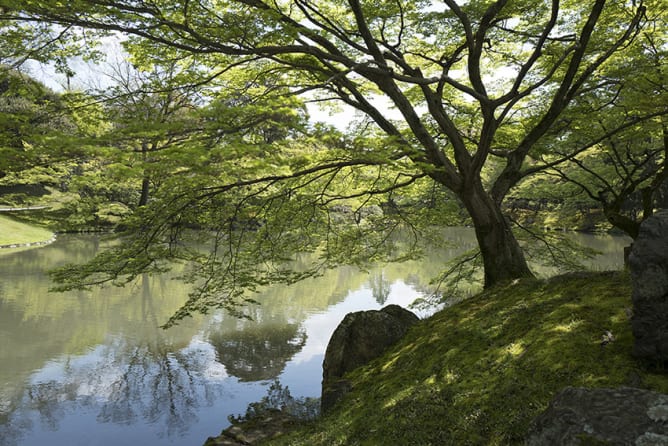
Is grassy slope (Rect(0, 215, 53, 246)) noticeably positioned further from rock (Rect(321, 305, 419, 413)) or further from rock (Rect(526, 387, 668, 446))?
rock (Rect(526, 387, 668, 446))

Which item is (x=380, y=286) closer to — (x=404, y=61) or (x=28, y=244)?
(x=404, y=61)

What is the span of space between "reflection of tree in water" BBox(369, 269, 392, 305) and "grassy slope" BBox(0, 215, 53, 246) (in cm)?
1589

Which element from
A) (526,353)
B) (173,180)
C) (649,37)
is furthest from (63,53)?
(649,37)

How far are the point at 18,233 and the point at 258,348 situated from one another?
1844 cm

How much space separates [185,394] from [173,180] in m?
3.40

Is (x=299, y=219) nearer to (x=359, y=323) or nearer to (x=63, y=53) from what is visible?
(x=359, y=323)

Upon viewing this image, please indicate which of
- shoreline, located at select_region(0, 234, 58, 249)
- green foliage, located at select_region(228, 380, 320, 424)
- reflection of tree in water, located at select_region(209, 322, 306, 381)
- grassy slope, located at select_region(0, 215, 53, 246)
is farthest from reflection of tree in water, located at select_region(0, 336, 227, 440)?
grassy slope, located at select_region(0, 215, 53, 246)

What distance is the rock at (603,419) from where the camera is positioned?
1673 millimetres

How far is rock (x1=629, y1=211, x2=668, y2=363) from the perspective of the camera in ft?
8.32

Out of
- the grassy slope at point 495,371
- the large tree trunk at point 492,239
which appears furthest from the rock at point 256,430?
the large tree trunk at point 492,239

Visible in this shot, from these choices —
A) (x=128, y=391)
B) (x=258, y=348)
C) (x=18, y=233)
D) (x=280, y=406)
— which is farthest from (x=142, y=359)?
(x=18, y=233)

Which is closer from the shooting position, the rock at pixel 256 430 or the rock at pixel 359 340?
the rock at pixel 256 430

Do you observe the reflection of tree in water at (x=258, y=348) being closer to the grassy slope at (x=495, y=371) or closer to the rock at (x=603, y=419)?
the grassy slope at (x=495, y=371)

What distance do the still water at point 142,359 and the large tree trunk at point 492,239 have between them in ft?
10.5
